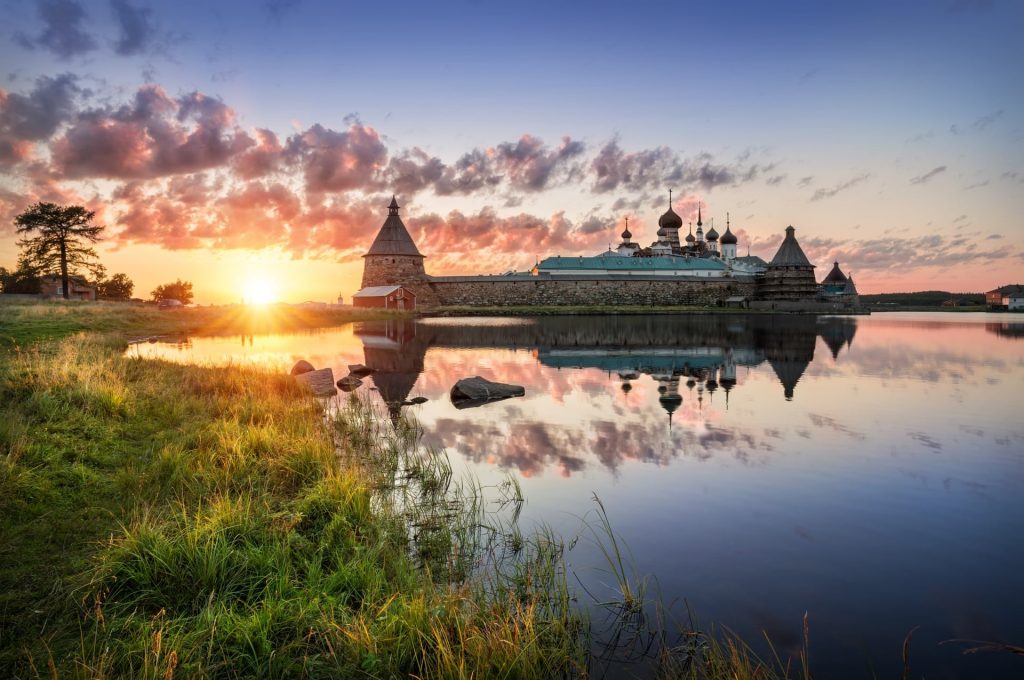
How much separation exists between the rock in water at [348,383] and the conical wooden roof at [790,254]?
64246 millimetres

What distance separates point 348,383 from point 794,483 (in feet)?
38.6

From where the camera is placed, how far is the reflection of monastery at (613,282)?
65562 millimetres

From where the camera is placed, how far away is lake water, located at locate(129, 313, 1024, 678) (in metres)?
4.56

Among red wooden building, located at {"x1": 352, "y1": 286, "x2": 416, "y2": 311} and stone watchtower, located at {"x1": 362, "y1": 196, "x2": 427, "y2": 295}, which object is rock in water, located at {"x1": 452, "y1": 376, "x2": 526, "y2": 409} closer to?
red wooden building, located at {"x1": 352, "y1": 286, "x2": 416, "y2": 311}

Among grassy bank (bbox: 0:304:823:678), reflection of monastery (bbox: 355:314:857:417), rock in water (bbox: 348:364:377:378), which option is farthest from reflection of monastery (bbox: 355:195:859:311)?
grassy bank (bbox: 0:304:823:678)

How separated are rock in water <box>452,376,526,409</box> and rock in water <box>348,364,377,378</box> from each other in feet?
14.6

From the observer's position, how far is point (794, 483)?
784 cm

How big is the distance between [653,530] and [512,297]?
2580 inches

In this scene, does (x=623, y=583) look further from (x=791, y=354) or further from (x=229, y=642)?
(x=791, y=354)

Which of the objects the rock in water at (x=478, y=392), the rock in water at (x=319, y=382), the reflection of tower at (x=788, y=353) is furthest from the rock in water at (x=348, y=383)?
the reflection of tower at (x=788, y=353)

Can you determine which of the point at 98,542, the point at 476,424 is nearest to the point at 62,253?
the point at 476,424

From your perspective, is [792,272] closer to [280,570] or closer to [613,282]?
[613,282]

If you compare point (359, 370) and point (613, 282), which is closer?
point (359, 370)

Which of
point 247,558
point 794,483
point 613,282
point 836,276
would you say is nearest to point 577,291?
point 613,282
